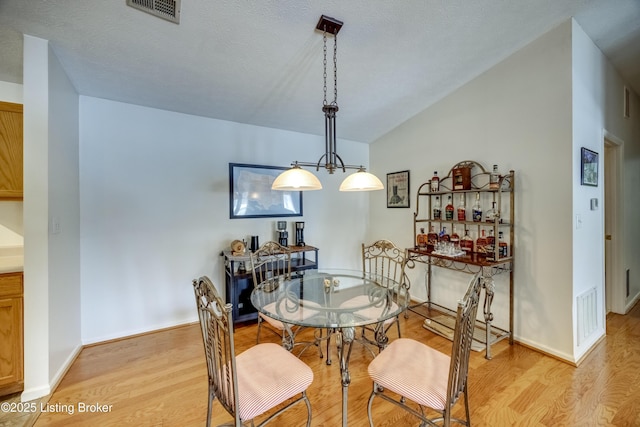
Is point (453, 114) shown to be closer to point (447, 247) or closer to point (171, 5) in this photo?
point (447, 247)

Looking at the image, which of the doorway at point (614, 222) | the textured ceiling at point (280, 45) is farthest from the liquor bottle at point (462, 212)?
the doorway at point (614, 222)

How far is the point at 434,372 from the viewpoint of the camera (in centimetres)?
140

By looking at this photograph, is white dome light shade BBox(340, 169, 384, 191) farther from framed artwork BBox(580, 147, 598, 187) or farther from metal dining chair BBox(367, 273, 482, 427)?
framed artwork BBox(580, 147, 598, 187)

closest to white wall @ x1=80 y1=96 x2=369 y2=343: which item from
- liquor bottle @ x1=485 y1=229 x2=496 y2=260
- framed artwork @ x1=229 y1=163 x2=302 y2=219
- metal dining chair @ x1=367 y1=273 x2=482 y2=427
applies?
framed artwork @ x1=229 y1=163 x2=302 y2=219

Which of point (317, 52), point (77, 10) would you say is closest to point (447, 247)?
point (317, 52)

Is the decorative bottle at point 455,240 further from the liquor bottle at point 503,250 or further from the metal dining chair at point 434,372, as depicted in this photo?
the metal dining chair at point 434,372

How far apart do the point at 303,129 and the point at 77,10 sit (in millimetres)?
2268

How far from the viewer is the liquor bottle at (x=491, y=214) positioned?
245 cm

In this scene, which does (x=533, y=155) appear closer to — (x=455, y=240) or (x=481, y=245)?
(x=481, y=245)

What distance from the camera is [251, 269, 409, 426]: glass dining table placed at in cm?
155

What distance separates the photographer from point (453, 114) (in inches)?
118

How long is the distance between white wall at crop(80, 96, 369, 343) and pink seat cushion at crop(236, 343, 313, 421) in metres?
1.75

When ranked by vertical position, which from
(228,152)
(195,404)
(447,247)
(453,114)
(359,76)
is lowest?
(195,404)

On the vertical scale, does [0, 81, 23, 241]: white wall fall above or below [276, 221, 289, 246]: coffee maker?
above
